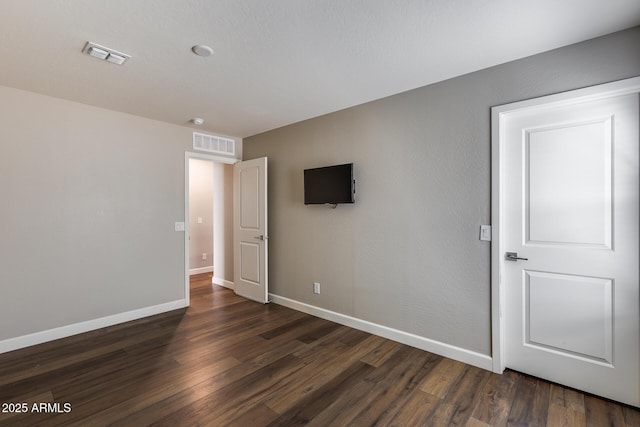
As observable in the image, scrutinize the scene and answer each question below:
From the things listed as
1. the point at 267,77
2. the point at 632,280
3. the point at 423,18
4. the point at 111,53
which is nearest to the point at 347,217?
the point at 267,77

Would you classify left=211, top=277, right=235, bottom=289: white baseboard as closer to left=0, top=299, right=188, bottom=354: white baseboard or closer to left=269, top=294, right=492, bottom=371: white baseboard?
left=0, top=299, right=188, bottom=354: white baseboard

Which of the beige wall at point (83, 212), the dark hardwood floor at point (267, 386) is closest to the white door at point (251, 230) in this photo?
the beige wall at point (83, 212)

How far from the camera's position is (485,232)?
2.44m

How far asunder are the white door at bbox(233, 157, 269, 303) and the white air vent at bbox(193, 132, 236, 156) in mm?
268

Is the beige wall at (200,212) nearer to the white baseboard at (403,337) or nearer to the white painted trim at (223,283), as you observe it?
the white painted trim at (223,283)

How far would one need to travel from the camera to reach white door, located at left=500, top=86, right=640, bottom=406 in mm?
1967

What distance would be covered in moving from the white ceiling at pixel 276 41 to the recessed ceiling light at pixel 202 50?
4cm

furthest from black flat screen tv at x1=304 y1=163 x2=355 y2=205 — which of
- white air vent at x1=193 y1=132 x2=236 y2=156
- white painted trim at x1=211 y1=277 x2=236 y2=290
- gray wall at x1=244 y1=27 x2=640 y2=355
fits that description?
white painted trim at x1=211 y1=277 x2=236 y2=290

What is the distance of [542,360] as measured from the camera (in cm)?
227

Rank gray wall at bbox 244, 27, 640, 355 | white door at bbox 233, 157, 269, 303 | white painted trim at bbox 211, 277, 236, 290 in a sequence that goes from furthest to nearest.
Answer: white painted trim at bbox 211, 277, 236, 290
white door at bbox 233, 157, 269, 303
gray wall at bbox 244, 27, 640, 355

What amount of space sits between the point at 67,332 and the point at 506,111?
473 cm

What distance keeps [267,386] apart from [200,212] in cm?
473

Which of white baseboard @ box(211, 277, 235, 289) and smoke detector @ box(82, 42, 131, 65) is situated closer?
smoke detector @ box(82, 42, 131, 65)

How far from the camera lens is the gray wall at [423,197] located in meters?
2.27
